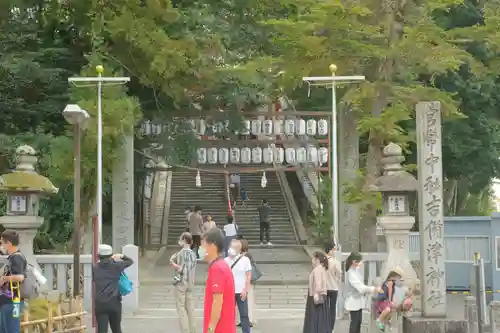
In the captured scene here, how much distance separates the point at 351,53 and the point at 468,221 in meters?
5.32

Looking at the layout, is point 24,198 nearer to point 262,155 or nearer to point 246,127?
point 246,127

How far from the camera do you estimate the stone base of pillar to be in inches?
476

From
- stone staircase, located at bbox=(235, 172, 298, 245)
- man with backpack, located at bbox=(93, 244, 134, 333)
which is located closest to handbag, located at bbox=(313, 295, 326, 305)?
man with backpack, located at bbox=(93, 244, 134, 333)

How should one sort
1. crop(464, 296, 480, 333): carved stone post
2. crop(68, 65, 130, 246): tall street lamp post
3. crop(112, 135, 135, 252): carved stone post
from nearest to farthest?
crop(464, 296, 480, 333): carved stone post < crop(68, 65, 130, 246): tall street lamp post < crop(112, 135, 135, 252): carved stone post

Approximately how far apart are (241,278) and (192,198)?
20.9m

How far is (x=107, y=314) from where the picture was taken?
36.2 ft

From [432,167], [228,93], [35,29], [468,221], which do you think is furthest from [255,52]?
[432,167]

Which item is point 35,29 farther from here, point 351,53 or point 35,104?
point 351,53

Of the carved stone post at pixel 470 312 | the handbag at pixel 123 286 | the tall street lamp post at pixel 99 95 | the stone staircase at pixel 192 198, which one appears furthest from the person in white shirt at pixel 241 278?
the stone staircase at pixel 192 198

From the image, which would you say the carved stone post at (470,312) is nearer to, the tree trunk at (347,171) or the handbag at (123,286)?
the handbag at (123,286)

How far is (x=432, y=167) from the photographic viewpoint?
1284 cm

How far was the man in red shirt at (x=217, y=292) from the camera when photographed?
737 cm

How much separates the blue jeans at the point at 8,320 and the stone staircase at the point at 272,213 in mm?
18886

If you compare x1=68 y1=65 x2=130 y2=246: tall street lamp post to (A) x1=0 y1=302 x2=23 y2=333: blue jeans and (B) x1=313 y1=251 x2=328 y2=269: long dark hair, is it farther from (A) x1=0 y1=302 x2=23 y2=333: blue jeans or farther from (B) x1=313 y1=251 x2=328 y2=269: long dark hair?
(A) x1=0 y1=302 x2=23 y2=333: blue jeans
